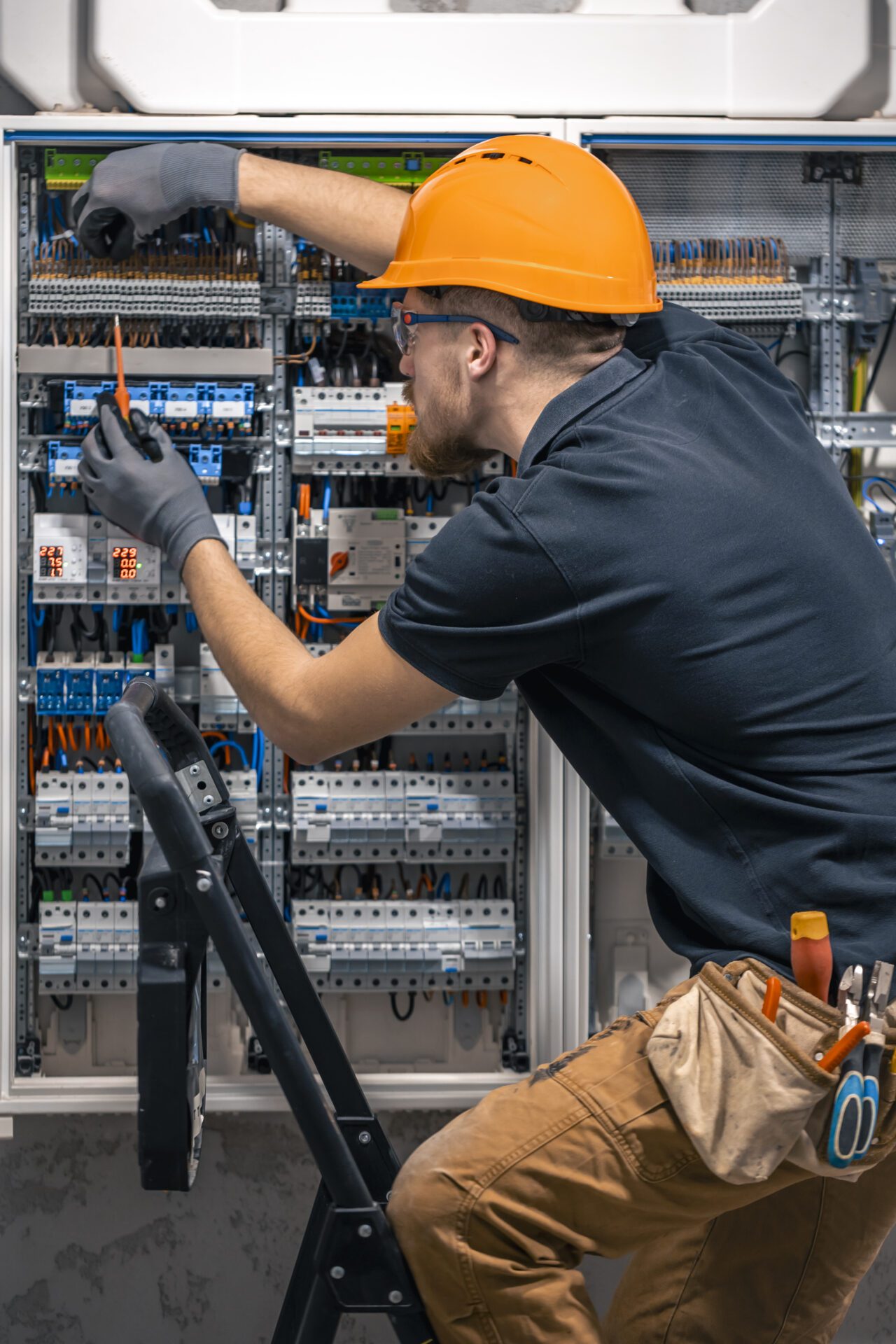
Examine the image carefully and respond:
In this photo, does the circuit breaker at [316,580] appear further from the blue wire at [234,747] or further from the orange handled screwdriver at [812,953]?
the orange handled screwdriver at [812,953]

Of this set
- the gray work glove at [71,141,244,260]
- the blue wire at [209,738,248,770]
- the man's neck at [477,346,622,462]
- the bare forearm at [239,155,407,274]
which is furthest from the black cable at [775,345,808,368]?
the blue wire at [209,738,248,770]

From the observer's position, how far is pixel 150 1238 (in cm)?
294

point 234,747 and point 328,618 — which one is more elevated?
point 328,618

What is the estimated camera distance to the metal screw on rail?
61.1 inches

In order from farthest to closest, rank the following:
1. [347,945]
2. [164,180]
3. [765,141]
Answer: [347,945] < [765,141] < [164,180]

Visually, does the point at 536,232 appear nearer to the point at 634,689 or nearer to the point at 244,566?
the point at 634,689

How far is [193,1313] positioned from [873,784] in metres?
2.42

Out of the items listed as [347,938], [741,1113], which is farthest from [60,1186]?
[741,1113]

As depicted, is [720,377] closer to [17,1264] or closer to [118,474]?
[118,474]

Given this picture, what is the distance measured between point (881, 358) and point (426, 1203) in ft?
7.77

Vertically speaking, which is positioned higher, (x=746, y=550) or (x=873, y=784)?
(x=746, y=550)

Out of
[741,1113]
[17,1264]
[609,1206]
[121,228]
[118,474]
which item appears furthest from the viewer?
[17,1264]

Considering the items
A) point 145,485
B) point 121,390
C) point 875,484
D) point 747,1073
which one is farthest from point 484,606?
point 875,484

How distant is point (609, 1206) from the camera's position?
5.21ft
